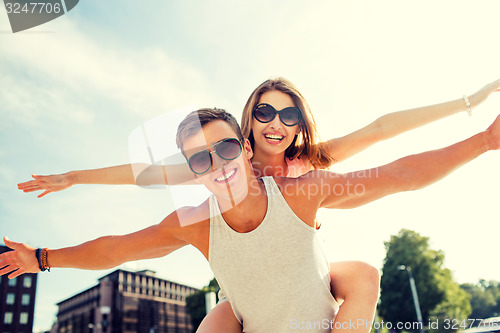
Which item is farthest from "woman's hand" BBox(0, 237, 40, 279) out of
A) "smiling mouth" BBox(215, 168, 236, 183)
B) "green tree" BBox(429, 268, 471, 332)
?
"green tree" BBox(429, 268, 471, 332)

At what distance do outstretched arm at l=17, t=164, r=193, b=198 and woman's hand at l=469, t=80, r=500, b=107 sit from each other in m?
2.56

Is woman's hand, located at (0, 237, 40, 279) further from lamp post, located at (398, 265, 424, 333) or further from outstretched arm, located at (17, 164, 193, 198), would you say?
lamp post, located at (398, 265, 424, 333)

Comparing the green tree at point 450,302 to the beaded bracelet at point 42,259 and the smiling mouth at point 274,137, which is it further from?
the beaded bracelet at point 42,259

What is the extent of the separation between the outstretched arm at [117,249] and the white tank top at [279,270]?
1.19 ft

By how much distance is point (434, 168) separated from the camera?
2.21 meters

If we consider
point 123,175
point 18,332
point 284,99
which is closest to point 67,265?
point 123,175

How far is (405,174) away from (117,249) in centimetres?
180

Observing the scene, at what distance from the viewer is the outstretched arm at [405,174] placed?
2.19 meters

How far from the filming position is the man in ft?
7.25

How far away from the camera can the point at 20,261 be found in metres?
2.70

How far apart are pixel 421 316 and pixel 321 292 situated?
38.7 meters

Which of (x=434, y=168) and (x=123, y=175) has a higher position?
(x=123, y=175)

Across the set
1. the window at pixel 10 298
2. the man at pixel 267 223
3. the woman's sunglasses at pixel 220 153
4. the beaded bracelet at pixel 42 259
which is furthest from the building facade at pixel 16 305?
the woman's sunglasses at pixel 220 153

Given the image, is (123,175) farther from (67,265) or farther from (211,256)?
(211,256)
